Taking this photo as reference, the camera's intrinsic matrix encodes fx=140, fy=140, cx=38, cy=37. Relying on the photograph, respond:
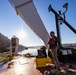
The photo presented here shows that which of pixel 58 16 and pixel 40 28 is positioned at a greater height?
pixel 58 16

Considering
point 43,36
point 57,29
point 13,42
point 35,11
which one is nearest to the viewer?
point 35,11

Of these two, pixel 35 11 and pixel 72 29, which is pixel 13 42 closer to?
pixel 72 29

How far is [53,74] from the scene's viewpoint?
11.6 ft

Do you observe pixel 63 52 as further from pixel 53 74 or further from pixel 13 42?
pixel 13 42

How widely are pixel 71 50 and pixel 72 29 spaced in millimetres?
2903

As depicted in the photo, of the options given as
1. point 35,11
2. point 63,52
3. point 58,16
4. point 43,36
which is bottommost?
point 63,52

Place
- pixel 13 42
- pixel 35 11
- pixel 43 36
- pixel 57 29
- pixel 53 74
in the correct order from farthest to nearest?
1. pixel 13 42
2. pixel 57 29
3. pixel 43 36
4. pixel 35 11
5. pixel 53 74

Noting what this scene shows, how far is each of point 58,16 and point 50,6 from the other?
39.7 inches

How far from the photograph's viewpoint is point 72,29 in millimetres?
11289

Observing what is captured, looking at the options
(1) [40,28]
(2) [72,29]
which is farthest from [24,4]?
(2) [72,29]

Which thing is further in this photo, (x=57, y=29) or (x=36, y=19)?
(x=57, y=29)

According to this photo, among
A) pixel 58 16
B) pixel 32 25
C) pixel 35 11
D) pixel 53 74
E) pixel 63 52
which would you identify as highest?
pixel 58 16

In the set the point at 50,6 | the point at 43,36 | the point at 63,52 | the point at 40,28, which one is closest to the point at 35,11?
the point at 40,28

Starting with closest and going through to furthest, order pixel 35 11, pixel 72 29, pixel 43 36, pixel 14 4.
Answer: pixel 14 4 → pixel 35 11 → pixel 43 36 → pixel 72 29
